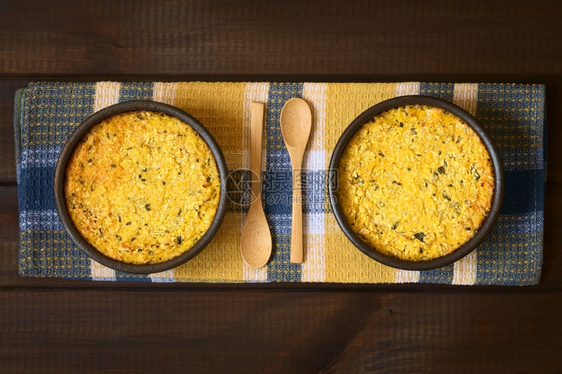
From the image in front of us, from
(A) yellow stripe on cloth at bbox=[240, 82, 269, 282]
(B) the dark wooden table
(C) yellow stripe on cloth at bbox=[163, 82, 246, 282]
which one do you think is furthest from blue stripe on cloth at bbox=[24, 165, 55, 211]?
(A) yellow stripe on cloth at bbox=[240, 82, 269, 282]

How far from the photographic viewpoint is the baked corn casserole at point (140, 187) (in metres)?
1.44

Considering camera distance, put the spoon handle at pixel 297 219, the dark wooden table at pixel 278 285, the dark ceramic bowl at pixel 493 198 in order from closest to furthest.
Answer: the dark ceramic bowl at pixel 493 198 → the spoon handle at pixel 297 219 → the dark wooden table at pixel 278 285

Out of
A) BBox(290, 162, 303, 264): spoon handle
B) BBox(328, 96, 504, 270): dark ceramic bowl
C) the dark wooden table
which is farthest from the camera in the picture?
the dark wooden table

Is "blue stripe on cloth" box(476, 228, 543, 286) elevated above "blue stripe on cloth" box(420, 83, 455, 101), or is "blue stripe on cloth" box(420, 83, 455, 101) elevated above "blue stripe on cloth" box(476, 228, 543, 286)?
"blue stripe on cloth" box(420, 83, 455, 101)

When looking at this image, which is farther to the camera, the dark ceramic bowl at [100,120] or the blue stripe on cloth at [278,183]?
the blue stripe on cloth at [278,183]

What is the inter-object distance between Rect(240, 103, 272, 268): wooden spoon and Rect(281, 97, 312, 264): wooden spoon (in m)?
0.08

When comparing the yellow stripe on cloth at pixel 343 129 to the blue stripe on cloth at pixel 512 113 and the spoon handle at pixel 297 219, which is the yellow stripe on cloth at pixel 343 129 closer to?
the spoon handle at pixel 297 219

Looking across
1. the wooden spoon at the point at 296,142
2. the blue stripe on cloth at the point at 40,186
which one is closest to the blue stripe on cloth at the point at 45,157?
the blue stripe on cloth at the point at 40,186

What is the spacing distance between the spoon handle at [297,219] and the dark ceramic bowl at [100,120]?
265 millimetres

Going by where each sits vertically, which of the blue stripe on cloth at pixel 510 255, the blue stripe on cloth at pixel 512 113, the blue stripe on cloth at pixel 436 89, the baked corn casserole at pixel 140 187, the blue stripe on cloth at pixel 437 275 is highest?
the blue stripe on cloth at pixel 436 89

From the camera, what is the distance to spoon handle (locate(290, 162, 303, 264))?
1551mm

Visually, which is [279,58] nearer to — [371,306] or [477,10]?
[477,10]

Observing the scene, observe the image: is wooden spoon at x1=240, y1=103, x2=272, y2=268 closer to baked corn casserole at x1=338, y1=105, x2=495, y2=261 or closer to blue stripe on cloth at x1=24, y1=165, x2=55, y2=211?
baked corn casserole at x1=338, y1=105, x2=495, y2=261

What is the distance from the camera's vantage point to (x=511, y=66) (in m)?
1.66
